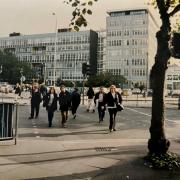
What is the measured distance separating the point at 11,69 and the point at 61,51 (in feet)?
112

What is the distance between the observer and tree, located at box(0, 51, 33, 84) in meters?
149

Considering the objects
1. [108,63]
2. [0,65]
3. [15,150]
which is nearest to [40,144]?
[15,150]

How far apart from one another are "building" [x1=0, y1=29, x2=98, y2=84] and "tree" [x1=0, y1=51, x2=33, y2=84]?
→ 1715 centimetres

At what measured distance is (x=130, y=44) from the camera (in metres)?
170

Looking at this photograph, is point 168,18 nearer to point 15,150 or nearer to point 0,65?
point 15,150

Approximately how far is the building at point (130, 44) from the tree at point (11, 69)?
3452 cm

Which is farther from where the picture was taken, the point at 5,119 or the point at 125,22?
the point at 125,22

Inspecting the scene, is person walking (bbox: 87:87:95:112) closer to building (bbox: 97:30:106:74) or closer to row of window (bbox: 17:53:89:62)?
row of window (bbox: 17:53:89:62)

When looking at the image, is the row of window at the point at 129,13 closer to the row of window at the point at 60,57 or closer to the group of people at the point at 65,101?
the row of window at the point at 60,57

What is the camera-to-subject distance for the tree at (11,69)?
488ft

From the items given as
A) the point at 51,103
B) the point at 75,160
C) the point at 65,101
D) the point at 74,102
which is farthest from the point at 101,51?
the point at 75,160

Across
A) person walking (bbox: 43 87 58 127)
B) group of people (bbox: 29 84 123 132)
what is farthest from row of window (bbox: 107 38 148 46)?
person walking (bbox: 43 87 58 127)

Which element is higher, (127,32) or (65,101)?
(127,32)

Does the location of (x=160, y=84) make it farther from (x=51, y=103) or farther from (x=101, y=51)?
(x=101, y=51)
